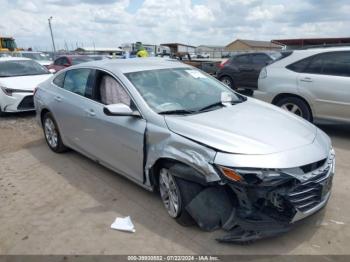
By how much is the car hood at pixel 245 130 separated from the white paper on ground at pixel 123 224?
42.2 inches

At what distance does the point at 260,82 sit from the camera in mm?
7414

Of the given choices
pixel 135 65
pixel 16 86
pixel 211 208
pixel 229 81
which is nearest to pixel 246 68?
pixel 229 81

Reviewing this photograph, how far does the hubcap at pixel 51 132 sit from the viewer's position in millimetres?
5875

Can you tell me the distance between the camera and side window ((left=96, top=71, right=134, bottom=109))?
4121mm

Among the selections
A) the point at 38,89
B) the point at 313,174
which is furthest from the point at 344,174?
the point at 38,89

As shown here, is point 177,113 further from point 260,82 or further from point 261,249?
point 260,82

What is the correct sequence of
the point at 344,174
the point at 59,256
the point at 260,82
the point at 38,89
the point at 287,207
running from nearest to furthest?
the point at 287,207
the point at 59,256
the point at 344,174
the point at 38,89
the point at 260,82

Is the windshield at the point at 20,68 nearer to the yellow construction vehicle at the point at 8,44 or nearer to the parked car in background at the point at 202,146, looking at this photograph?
the parked car in background at the point at 202,146

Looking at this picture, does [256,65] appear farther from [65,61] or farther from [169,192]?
[169,192]

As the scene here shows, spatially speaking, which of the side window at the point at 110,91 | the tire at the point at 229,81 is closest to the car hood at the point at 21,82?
the side window at the point at 110,91

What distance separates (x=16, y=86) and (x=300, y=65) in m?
6.77

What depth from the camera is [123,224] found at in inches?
143

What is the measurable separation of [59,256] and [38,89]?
3831 mm

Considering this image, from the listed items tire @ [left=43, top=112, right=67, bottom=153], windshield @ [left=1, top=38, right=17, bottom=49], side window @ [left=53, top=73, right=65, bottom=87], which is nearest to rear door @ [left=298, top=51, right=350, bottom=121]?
side window @ [left=53, top=73, right=65, bottom=87]
